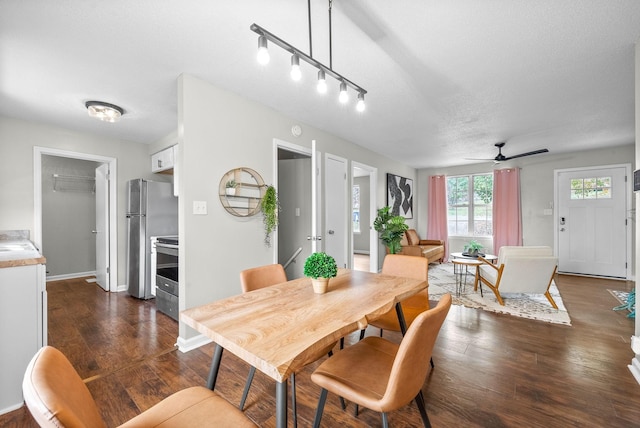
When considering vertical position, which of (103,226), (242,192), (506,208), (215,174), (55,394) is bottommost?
(55,394)

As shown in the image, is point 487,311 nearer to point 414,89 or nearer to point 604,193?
point 414,89

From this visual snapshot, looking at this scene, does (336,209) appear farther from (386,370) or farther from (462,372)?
(386,370)

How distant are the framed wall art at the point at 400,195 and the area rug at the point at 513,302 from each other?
1897 millimetres

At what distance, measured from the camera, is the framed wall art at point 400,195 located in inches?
229

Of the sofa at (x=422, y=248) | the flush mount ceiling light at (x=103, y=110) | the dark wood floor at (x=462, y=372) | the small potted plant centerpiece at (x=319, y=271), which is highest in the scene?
the flush mount ceiling light at (x=103, y=110)

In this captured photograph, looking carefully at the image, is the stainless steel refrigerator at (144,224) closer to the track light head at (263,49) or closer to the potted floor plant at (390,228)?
the track light head at (263,49)

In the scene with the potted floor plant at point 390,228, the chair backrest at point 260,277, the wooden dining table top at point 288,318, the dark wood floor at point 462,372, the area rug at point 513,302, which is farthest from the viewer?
the potted floor plant at point 390,228

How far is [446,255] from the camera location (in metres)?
6.58

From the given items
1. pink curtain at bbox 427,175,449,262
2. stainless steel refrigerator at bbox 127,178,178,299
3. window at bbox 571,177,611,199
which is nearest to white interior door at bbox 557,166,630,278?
window at bbox 571,177,611,199

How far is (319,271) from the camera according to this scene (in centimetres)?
150

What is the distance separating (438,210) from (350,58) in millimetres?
5499

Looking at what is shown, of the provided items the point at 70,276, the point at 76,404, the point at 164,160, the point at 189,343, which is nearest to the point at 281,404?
the point at 76,404

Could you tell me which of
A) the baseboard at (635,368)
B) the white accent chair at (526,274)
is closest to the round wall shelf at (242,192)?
the white accent chair at (526,274)

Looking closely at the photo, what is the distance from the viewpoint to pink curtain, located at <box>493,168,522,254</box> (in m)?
5.74
